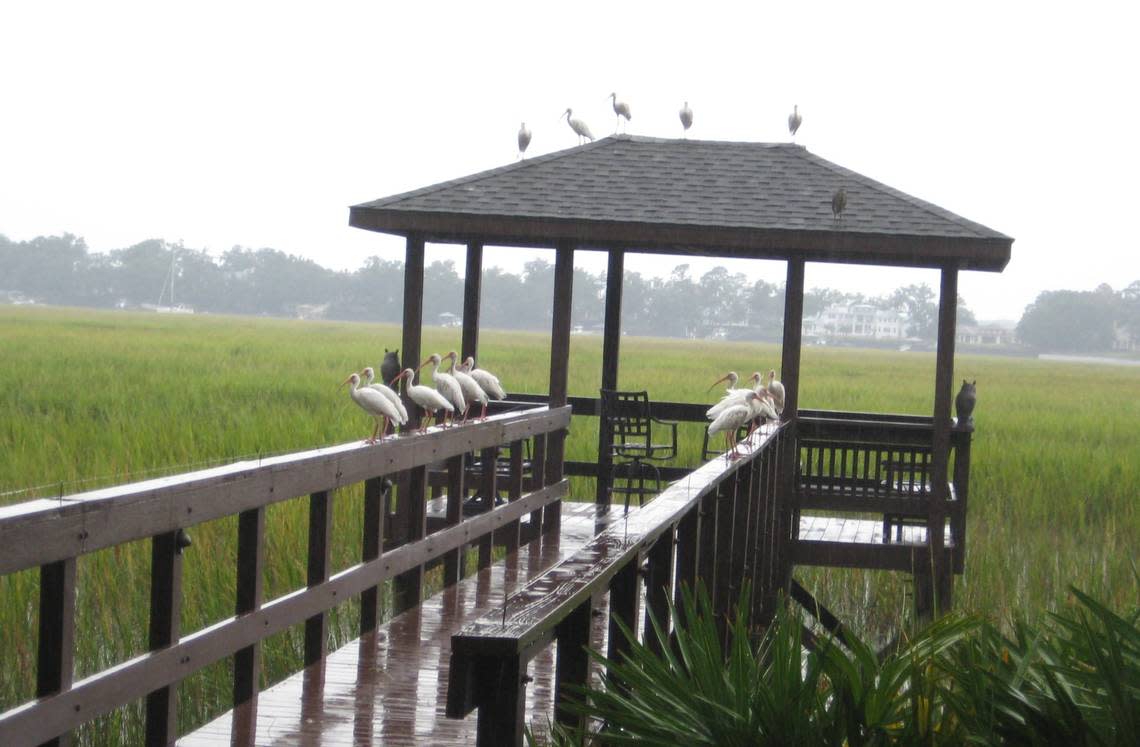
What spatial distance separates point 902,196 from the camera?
1106cm

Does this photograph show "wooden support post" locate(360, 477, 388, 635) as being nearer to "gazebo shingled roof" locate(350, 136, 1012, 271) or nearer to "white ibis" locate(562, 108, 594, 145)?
"gazebo shingled roof" locate(350, 136, 1012, 271)

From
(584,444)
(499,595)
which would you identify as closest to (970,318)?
(584,444)

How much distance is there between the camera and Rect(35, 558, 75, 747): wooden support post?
3.60 metres

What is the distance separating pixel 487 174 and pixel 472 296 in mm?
991

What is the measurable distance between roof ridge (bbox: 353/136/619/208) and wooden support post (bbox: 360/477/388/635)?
433cm

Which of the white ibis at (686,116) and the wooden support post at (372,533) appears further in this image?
the white ibis at (686,116)

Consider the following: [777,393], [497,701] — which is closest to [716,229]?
[777,393]

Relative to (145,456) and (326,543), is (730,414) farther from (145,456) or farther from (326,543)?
(145,456)

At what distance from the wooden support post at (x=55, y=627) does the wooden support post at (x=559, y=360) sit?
655cm

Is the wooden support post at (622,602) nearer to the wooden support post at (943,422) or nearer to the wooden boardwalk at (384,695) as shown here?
the wooden boardwalk at (384,695)

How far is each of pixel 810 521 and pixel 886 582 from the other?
0.85 metres

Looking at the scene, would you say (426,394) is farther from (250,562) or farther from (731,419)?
(250,562)

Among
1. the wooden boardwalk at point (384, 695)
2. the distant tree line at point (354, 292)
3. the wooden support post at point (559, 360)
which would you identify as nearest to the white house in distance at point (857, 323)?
the distant tree line at point (354, 292)

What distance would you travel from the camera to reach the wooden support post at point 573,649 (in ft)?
11.0
